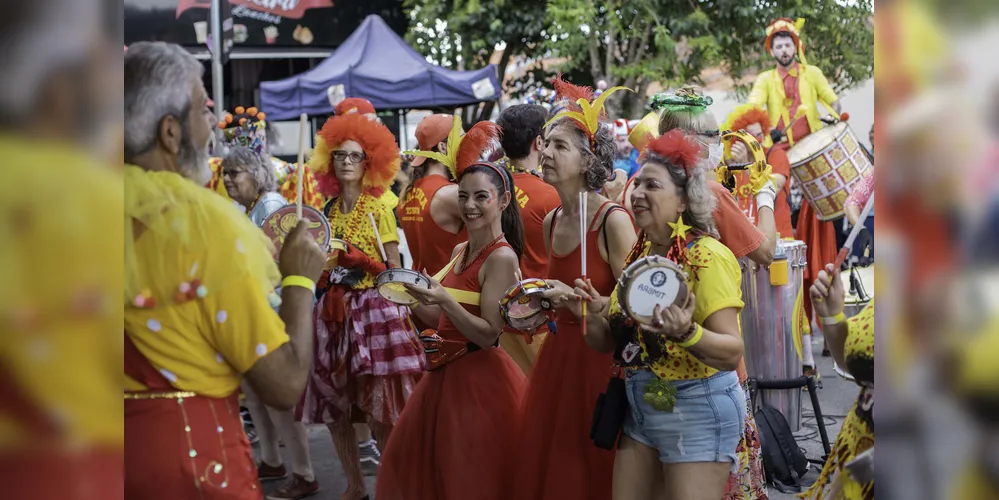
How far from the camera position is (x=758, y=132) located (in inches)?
295

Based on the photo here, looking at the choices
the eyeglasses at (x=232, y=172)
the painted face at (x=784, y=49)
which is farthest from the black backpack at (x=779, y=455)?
Result: the painted face at (x=784, y=49)

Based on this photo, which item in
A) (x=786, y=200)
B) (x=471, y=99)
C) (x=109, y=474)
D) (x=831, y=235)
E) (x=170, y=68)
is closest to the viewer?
(x=109, y=474)

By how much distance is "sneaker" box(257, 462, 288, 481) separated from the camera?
22.1ft

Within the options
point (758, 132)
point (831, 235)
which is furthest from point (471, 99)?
point (758, 132)

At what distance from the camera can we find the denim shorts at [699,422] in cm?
357

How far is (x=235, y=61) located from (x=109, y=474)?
1961 cm

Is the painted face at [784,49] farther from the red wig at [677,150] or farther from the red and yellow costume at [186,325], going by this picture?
the red and yellow costume at [186,325]

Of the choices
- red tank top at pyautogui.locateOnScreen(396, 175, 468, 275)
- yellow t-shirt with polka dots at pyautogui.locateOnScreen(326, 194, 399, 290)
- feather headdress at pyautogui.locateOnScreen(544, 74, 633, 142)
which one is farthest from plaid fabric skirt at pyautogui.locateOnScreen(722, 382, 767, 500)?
yellow t-shirt with polka dots at pyautogui.locateOnScreen(326, 194, 399, 290)

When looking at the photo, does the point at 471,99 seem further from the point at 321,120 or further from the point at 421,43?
the point at 421,43

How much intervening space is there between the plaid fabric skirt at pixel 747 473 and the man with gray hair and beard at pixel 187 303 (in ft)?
6.16

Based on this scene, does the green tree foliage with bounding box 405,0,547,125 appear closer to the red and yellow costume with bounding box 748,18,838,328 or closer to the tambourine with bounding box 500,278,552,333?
the red and yellow costume with bounding box 748,18,838,328

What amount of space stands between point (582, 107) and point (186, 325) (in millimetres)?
2407

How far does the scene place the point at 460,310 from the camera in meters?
4.27

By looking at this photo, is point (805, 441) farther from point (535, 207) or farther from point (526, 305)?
point (526, 305)
